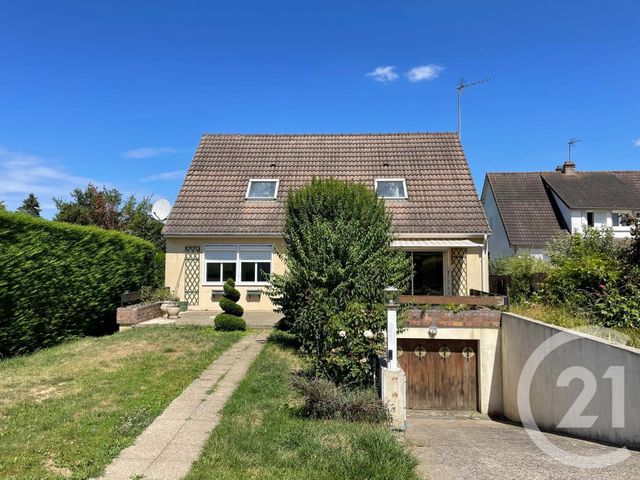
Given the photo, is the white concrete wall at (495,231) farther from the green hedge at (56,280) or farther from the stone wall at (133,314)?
the green hedge at (56,280)

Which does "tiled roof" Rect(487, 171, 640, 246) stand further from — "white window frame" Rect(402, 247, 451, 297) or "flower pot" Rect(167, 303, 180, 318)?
"flower pot" Rect(167, 303, 180, 318)

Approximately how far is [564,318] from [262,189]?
1604 cm

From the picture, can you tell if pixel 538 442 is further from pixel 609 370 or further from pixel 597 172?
pixel 597 172

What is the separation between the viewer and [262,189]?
23859 mm

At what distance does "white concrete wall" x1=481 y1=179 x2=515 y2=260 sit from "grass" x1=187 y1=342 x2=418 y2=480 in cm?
2888

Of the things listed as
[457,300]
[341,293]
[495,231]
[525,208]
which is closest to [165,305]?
[457,300]

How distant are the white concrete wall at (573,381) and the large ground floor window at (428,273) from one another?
709cm

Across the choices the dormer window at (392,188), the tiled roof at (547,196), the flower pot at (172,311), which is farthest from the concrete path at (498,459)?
the tiled roof at (547,196)

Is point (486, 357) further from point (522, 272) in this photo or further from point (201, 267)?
point (201, 267)

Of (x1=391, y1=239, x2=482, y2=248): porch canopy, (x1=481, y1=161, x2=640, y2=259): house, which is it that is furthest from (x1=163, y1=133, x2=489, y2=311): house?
(x1=481, y1=161, x2=640, y2=259): house

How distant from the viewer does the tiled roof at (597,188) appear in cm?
3325

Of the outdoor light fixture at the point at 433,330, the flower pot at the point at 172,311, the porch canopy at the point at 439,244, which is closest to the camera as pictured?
the outdoor light fixture at the point at 433,330

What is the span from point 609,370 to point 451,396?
28.6ft

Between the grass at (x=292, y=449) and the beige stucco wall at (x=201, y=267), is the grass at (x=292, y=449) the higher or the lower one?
the lower one
